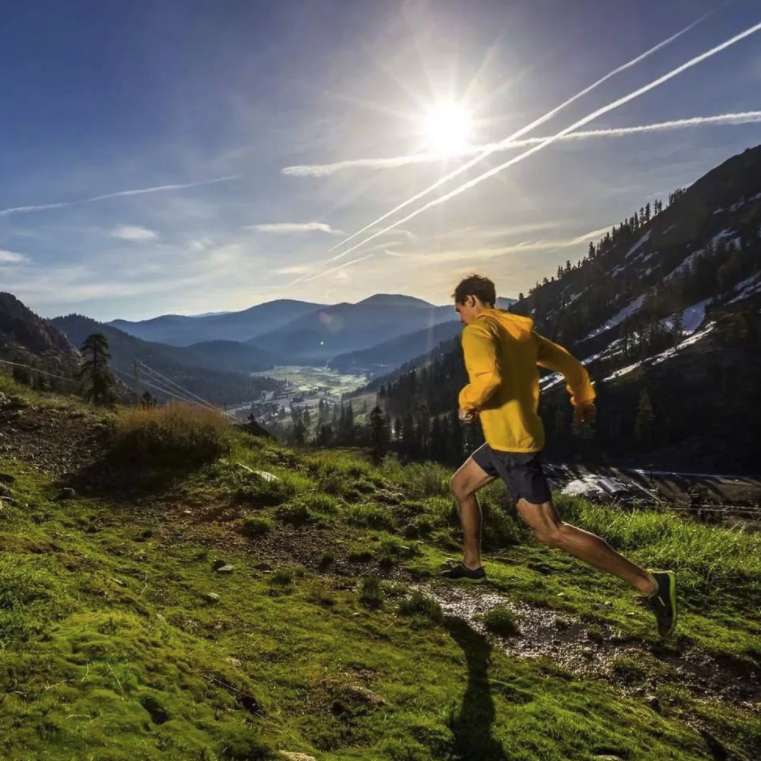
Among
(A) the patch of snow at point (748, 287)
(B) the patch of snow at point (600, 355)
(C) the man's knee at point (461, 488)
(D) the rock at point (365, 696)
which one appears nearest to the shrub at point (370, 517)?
(C) the man's knee at point (461, 488)

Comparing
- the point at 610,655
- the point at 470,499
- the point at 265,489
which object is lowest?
the point at 610,655

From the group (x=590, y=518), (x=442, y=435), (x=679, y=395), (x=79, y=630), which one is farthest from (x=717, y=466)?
(x=79, y=630)

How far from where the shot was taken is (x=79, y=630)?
3.33 m

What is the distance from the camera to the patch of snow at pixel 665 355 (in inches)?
6437

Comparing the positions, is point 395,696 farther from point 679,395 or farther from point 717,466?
point 679,395

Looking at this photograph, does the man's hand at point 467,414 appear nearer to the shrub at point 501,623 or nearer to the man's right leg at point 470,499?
the man's right leg at point 470,499

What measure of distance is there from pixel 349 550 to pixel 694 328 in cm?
20453

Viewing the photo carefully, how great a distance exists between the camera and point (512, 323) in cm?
472

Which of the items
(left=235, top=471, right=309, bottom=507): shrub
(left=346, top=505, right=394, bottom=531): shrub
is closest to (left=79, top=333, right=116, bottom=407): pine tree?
(left=235, top=471, right=309, bottom=507): shrub

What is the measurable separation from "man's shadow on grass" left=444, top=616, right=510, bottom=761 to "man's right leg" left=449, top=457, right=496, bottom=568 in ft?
3.82

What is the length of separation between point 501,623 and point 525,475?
1.60m

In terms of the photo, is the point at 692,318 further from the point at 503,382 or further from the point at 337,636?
the point at 337,636

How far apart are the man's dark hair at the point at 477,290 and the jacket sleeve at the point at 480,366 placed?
0.45 metres

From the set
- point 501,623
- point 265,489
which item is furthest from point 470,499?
point 265,489
